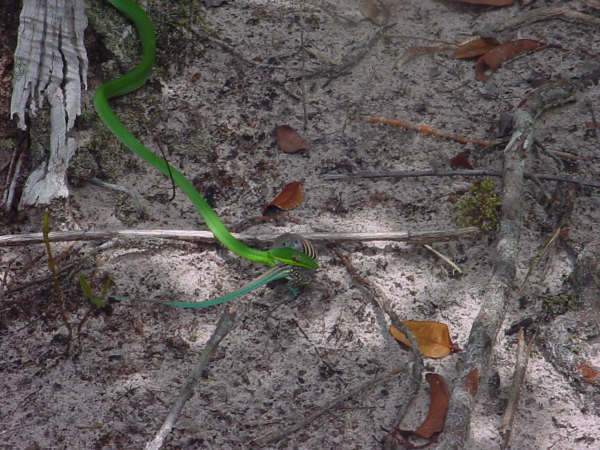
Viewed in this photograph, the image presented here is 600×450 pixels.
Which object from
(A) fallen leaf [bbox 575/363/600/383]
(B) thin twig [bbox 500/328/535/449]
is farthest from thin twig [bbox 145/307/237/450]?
(A) fallen leaf [bbox 575/363/600/383]

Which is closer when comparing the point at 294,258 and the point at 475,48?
the point at 294,258

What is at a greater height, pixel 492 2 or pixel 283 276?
pixel 492 2

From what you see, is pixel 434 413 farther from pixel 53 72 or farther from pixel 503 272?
pixel 53 72

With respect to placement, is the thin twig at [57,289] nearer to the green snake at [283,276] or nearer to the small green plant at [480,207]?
the green snake at [283,276]

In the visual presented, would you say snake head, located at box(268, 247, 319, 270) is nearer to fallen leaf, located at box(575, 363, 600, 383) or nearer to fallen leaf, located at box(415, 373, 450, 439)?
fallen leaf, located at box(415, 373, 450, 439)

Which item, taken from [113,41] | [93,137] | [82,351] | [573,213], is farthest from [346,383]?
[113,41]

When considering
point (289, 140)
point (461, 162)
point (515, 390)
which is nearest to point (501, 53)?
point (461, 162)
